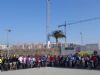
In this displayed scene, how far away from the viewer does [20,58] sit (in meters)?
31.1

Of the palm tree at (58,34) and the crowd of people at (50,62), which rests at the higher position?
the palm tree at (58,34)

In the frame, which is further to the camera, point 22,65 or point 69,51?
point 69,51

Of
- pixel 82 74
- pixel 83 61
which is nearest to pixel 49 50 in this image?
pixel 83 61

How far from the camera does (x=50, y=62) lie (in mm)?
33625

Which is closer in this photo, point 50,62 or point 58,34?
point 50,62

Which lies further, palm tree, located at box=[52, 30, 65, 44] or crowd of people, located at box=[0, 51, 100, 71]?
palm tree, located at box=[52, 30, 65, 44]

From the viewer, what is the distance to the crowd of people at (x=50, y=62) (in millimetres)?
28967

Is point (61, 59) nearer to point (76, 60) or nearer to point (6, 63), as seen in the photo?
point (76, 60)

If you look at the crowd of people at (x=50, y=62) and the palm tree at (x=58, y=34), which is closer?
the crowd of people at (x=50, y=62)

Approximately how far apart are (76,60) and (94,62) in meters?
2.75

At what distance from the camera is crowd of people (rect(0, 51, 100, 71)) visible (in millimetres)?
28967

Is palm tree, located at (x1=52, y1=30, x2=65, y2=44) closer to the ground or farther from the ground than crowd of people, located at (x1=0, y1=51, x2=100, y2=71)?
farther from the ground

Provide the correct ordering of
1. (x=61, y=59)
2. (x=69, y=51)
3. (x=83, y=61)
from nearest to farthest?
(x=83, y=61)
(x=61, y=59)
(x=69, y=51)

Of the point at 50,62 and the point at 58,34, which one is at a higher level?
the point at 58,34
